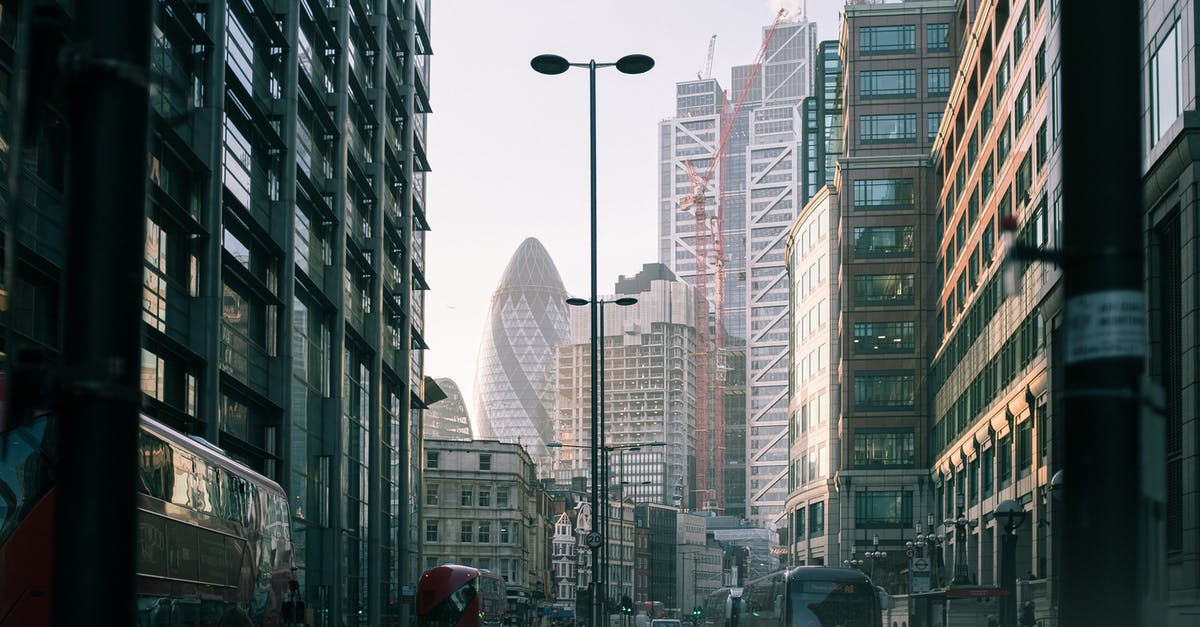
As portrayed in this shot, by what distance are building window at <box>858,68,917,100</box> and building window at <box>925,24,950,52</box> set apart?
258 cm

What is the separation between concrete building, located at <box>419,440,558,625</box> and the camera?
139 meters

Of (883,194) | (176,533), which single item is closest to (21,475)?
(176,533)

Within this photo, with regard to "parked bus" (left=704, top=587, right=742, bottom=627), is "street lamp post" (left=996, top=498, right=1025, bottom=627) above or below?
above

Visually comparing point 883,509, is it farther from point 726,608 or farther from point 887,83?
point 726,608

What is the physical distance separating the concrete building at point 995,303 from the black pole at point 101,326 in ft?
114

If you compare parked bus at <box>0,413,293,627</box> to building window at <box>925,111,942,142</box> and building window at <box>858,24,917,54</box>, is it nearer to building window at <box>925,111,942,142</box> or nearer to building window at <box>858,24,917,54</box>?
building window at <box>858,24,917,54</box>

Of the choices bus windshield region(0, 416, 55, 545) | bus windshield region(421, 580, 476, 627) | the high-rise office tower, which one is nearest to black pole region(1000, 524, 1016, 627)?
bus windshield region(0, 416, 55, 545)

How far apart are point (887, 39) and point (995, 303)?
45674 mm

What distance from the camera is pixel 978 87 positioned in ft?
238

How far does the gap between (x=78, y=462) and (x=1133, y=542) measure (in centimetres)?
348

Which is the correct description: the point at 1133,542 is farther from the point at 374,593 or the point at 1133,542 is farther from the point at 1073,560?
the point at 374,593

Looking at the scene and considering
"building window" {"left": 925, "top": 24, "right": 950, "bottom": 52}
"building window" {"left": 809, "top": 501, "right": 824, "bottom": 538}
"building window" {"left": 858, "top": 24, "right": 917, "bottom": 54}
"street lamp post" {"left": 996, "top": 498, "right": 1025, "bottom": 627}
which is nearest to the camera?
"street lamp post" {"left": 996, "top": 498, "right": 1025, "bottom": 627}

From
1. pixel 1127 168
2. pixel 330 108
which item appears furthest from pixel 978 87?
pixel 1127 168

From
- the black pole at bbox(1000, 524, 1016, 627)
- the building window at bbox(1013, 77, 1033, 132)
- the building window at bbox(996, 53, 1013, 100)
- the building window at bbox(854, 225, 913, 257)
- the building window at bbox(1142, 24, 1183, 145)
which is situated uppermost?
the building window at bbox(996, 53, 1013, 100)
